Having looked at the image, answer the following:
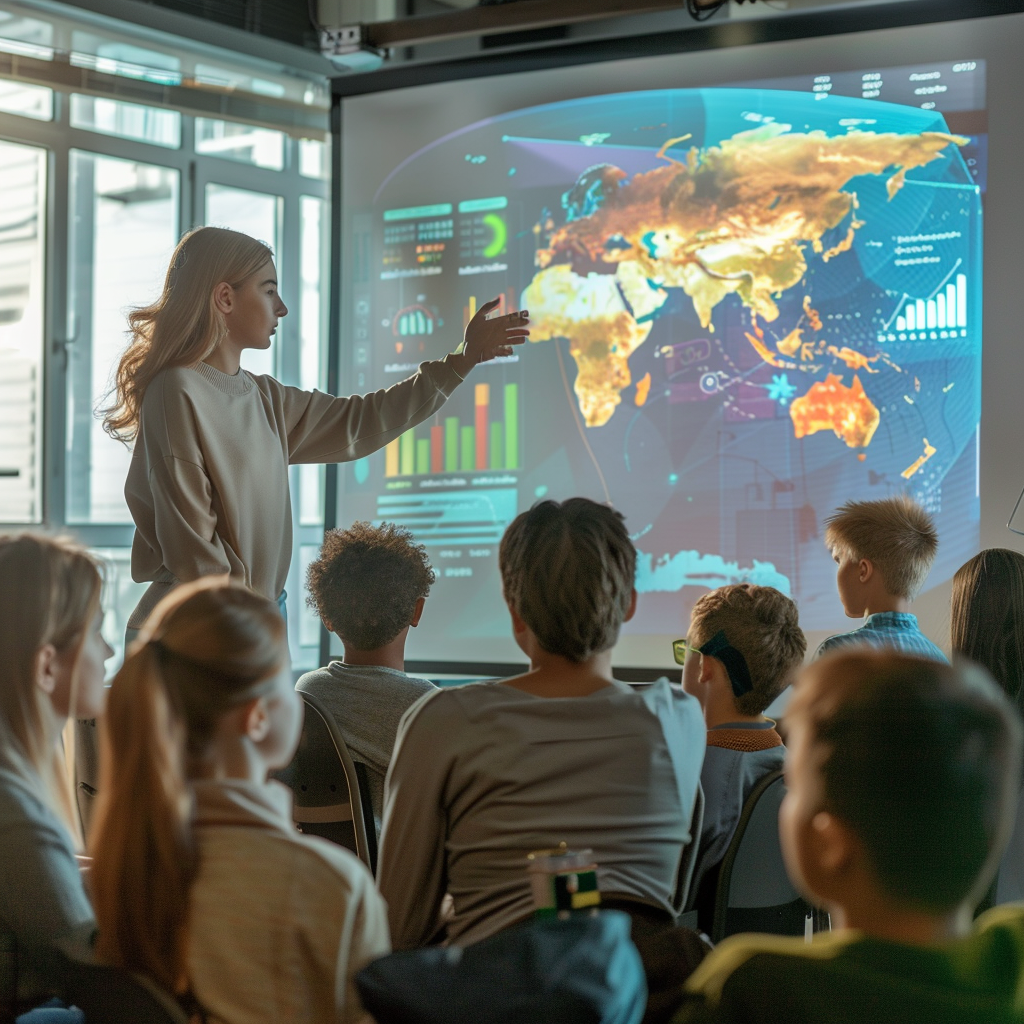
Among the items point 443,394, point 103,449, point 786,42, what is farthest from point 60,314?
point 786,42

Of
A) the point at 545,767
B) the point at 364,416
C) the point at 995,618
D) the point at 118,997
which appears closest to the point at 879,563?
the point at 995,618

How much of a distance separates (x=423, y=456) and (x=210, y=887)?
10.2 ft

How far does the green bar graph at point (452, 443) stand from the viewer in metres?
4.06

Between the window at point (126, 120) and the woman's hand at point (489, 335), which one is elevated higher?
the window at point (126, 120)

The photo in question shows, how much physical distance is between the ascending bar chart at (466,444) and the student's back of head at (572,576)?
2433 mm

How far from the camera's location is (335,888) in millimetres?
1042

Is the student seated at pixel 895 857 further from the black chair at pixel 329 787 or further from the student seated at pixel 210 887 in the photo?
the black chair at pixel 329 787

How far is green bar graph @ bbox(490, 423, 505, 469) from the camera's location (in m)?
3.99

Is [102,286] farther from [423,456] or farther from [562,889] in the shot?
[562,889]

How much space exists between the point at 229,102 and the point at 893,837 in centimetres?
451

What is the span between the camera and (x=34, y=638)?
137 centimetres

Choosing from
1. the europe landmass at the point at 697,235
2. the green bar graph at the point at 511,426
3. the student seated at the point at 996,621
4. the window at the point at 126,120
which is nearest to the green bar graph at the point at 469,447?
the green bar graph at the point at 511,426
